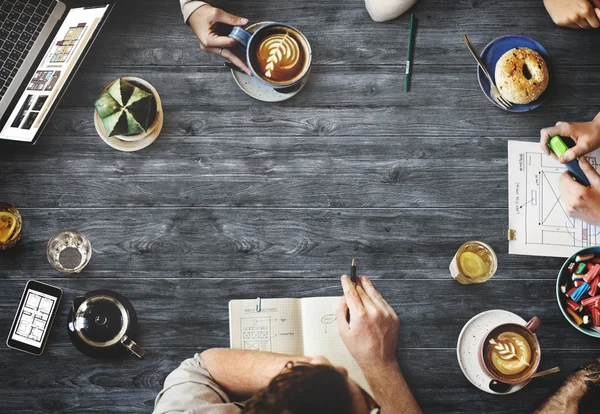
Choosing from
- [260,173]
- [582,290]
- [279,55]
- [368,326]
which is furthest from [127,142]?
Answer: [582,290]

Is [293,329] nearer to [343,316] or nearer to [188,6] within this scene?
[343,316]

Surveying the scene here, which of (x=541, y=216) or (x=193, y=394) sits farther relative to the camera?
(x=541, y=216)

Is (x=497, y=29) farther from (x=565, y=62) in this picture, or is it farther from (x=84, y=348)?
(x=84, y=348)

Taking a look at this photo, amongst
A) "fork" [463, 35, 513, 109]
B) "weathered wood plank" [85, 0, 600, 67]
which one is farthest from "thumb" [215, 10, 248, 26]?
"fork" [463, 35, 513, 109]

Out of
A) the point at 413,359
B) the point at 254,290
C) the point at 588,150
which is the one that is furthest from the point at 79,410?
the point at 588,150

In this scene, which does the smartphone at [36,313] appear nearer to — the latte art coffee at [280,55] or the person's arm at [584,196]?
the latte art coffee at [280,55]

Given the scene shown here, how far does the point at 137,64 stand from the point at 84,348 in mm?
865

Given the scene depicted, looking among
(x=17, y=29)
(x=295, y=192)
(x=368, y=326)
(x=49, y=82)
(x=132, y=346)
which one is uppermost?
(x=17, y=29)

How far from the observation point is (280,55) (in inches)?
61.2

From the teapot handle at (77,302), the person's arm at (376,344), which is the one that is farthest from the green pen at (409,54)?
the teapot handle at (77,302)

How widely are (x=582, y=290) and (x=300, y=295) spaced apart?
0.82 meters

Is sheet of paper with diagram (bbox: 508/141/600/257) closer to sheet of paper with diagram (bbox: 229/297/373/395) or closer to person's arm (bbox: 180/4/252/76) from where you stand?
sheet of paper with diagram (bbox: 229/297/373/395)

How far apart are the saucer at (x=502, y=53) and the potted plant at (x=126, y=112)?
39.1 inches

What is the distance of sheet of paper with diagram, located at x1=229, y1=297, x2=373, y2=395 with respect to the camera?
156 centimetres
